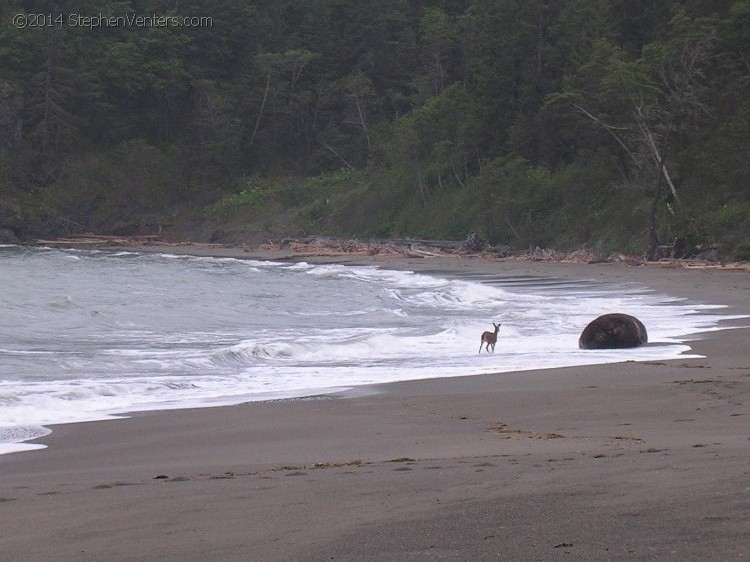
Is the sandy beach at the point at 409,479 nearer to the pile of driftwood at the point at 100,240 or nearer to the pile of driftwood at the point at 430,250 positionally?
the pile of driftwood at the point at 430,250

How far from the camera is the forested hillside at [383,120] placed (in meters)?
34.0

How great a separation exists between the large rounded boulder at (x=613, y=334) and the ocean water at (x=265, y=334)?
221 mm

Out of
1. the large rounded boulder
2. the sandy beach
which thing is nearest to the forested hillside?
the large rounded boulder

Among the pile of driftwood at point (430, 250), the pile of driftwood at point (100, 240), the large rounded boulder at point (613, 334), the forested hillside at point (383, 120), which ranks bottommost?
the pile of driftwood at point (100, 240)

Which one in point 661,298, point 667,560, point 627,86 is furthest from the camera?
point 627,86

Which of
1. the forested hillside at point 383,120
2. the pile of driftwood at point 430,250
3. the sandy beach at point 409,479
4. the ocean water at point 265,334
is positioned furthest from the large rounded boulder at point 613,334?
the forested hillside at point 383,120

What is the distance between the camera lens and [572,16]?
43.7 meters

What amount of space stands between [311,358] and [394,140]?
3921cm

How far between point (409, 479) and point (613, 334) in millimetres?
8779

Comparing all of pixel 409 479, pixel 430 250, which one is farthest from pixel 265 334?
pixel 430 250

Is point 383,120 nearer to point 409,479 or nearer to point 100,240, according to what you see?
point 100,240

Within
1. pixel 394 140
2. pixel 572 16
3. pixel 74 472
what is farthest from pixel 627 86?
pixel 74 472

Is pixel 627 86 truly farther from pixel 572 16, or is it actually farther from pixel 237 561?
pixel 237 561

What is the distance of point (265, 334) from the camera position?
53.3 ft
